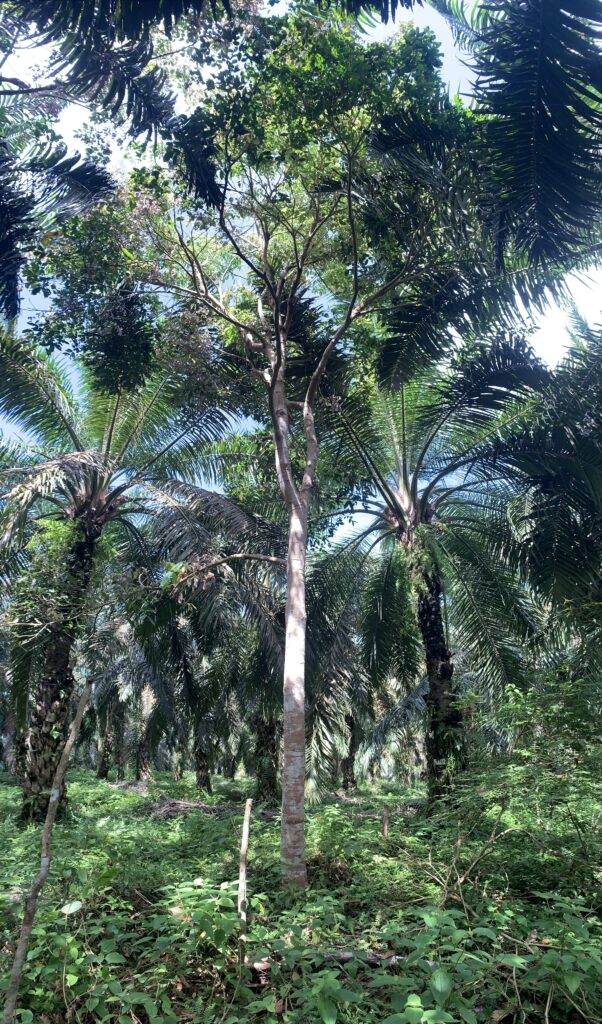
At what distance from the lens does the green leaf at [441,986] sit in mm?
2730

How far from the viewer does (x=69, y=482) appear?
9945 millimetres

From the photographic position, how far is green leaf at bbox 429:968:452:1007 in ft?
8.96

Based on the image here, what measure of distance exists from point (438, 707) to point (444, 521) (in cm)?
287

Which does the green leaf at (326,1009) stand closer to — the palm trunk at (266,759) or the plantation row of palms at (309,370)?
the plantation row of palms at (309,370)

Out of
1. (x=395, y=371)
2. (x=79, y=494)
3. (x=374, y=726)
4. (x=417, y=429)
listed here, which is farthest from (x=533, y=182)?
(x=374, y=726)

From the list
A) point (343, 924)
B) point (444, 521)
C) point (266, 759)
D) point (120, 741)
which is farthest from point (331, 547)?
point (120, 741)

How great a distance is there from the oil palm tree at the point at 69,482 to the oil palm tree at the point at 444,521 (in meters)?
2.65

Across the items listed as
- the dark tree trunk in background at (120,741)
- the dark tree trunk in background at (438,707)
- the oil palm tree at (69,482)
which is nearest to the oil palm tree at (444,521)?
the dark tree trunk in background at (438,707)

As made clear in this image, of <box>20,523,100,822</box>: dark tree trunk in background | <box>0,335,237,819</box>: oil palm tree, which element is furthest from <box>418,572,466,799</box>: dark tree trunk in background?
<box>20,523,100,822</box>: dark tree trunk in background

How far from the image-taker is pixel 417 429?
10.3 metres

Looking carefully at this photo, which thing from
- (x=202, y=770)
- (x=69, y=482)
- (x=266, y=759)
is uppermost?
(x=69, y=482)

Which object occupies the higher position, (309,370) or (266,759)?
(309,370)

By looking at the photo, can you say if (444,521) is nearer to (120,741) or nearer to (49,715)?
(49,715)

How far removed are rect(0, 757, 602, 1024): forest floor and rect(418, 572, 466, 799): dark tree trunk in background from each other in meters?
1.22
